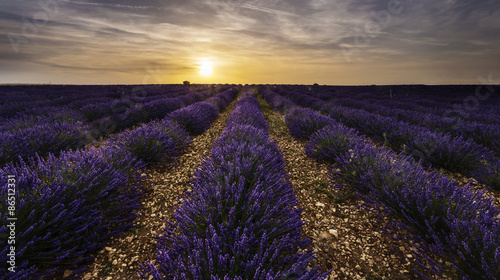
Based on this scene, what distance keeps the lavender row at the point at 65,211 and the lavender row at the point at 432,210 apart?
2.98 meters

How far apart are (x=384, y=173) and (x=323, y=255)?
1431 mm

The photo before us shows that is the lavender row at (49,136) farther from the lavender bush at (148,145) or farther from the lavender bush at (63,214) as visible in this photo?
the lavender bush at (148,145)

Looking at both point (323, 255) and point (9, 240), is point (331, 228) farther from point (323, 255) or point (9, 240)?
point (9, 240)

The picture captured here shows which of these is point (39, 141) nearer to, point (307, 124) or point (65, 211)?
point (65, 211)

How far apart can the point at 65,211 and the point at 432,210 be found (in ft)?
11.3

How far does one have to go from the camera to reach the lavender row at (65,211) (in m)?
1.60

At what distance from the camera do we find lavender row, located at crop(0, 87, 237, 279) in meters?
1.60

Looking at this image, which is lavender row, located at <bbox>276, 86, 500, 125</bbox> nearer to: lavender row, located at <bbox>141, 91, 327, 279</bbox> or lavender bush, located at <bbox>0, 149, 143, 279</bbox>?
lavender row, located at <bbox>141, 91, 327, 279</bbox>

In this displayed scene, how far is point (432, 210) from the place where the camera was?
6.84 feet

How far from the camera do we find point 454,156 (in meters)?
3.89

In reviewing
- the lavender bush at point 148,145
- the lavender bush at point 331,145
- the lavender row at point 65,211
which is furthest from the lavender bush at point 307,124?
the lavender row at point 65,211

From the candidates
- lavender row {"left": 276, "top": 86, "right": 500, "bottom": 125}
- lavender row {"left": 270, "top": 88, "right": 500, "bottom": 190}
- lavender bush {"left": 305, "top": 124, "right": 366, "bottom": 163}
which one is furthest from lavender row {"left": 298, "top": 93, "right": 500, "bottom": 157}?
lavender bush {"left": 305, "top": 124, "right": 366, "bottom": 163}

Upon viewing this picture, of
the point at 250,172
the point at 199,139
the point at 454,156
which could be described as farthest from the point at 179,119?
the point at 454,156

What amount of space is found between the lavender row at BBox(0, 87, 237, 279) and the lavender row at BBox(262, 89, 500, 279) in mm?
2984
